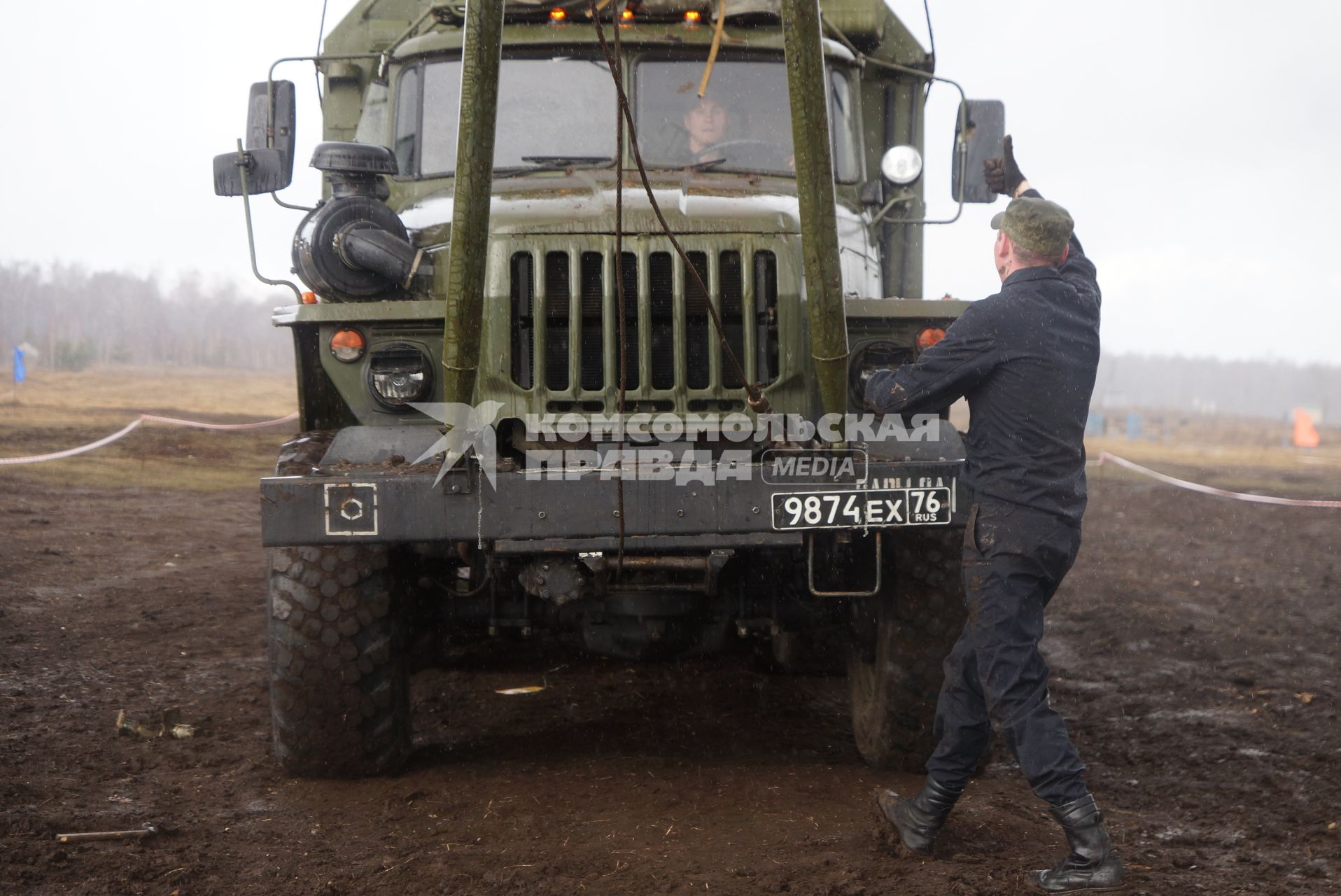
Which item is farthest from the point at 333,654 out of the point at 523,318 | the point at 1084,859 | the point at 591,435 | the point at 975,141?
the point at 975,141

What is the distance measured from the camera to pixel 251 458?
18953 mm

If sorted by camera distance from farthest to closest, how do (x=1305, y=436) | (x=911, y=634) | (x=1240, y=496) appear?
(x=1305, y=436)
(x=1240, y=496)
(x=911, y=634)

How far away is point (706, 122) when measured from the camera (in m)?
5.55

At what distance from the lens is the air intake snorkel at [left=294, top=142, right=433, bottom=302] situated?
452 cm

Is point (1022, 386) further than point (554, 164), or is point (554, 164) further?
point (554, 164)

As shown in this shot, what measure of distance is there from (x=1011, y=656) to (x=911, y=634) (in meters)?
0.89

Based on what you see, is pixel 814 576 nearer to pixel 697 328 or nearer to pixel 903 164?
pixel 697 328

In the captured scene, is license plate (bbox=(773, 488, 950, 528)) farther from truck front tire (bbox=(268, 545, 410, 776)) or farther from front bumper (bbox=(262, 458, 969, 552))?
truck front tire (bbox=(268, 545, 410, 776))

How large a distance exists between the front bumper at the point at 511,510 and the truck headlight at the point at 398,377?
1.86ft

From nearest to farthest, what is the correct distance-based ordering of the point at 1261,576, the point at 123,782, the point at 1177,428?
the point at 123,782
the point at 1261,576
the point at 1177,428

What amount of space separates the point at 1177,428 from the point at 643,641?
156 ft

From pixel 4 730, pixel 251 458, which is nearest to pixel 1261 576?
pixel 4 730

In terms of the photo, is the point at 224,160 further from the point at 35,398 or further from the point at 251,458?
the point at 35,398

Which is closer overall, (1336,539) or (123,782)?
(123,782)
